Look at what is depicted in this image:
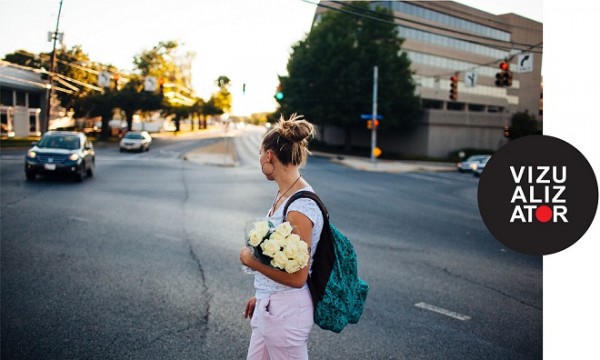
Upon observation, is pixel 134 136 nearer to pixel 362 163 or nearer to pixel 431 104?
pixel 362 163

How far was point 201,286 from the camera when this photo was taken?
5.45m

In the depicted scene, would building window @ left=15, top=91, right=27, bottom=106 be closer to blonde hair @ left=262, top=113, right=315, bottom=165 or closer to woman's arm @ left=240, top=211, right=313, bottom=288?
blonde hair @ left=262, top=113, right=315, bottom=165

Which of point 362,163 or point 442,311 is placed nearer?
point 442,311

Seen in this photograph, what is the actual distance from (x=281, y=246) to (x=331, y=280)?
44cm

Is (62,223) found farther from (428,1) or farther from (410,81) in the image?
(428,1)

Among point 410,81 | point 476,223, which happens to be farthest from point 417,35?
point 476,223

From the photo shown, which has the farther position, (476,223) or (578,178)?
(476,223)

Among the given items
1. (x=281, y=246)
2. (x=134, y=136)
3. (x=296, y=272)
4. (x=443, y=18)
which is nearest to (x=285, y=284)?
(x=296, y=272)

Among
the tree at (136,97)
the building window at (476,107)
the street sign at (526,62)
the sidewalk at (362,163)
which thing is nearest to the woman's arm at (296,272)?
the street sign at (526,62)

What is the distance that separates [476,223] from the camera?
1134 centimetres

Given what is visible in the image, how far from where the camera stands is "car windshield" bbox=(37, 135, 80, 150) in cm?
1552

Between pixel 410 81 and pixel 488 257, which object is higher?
pixel 410 81

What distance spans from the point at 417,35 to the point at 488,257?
175 feet

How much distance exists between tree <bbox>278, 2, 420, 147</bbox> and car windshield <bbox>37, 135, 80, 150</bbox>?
98.6 feet
